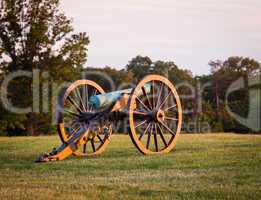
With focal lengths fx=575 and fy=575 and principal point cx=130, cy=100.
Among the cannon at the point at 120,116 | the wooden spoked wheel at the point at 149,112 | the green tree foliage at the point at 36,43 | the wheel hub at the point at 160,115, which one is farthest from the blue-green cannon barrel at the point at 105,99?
the green tree foliage at the point at 36,43

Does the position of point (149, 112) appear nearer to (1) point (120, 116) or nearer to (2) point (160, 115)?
(2) point (160, 115)

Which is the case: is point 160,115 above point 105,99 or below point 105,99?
below

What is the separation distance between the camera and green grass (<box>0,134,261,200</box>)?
8.76 metres

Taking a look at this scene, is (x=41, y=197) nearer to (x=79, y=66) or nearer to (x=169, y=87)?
(x=169, y=87)

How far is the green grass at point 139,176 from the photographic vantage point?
28.7 ft

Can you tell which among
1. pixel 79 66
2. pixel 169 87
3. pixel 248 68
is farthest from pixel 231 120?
pixel 169 87

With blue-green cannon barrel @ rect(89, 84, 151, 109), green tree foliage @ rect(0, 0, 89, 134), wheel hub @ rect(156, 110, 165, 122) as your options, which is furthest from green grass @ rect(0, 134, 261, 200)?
green tree foliage @ rect(0, 0, 89, 134)

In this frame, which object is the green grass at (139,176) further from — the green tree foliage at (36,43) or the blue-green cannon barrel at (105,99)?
the green tree foliage at (36,43)

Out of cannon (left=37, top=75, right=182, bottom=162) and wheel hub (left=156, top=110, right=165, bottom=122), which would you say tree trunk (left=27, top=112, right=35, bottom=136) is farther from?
wheel hub (left=156, top=110, right=165, bottom=122)

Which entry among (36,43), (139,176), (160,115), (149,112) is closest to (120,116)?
(149,112)

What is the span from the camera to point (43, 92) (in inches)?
1415

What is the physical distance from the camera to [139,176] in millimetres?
10773

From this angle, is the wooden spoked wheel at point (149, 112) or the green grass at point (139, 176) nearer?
the green grass at point (139, 176)

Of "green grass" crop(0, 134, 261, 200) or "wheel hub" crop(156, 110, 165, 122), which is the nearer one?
"green grass" crop(0, 134, 261, 200)
